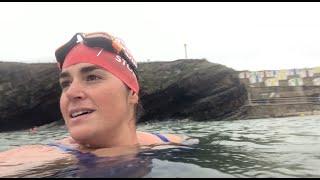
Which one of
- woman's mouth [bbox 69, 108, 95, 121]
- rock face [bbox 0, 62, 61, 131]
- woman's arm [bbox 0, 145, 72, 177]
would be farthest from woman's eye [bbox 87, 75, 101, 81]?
rock face [bbox 0, 62, 61, 131]

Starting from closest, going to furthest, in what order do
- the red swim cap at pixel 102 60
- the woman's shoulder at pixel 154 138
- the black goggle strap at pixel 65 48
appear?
the red swim cap at pixel 102 60, the black goggle strap at pixel 65 48, the woman's shoulder at pixel 154 138

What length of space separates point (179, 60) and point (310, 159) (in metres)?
37.3

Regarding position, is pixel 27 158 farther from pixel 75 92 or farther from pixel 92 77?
pixel 92 77

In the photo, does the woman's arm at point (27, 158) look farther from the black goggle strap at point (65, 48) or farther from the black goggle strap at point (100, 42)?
the black goggle strap at point (100, 42)

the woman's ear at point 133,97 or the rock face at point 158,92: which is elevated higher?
the woman's ear at point 133,97

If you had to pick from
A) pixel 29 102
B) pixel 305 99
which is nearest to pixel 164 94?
pixel 29 102

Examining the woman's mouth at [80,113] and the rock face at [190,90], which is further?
the rock face at [190,90]

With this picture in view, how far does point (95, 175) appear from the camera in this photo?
8.96 ft

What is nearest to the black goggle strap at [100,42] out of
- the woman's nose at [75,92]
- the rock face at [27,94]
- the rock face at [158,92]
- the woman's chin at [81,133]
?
the woman's nose at [75,92]

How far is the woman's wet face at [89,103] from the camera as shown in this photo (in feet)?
11.6

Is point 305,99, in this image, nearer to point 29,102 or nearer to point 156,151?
point 29,102

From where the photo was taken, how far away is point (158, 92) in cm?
3878

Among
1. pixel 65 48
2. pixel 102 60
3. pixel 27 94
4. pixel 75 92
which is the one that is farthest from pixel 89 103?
pixel 27 94

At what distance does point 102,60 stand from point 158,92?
3491 cm
